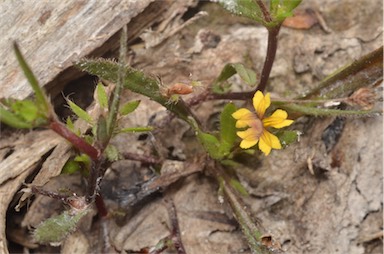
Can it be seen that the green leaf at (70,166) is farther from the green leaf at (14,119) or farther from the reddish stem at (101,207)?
the green leaf at (14,119)

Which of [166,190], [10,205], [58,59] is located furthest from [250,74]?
[10,205]

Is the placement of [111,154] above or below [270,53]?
above

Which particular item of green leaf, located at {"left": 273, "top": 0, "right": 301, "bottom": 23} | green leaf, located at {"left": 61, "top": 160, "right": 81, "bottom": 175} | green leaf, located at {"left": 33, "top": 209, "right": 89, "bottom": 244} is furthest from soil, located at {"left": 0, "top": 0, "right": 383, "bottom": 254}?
green leaf, located at {"left": 273, "top": 0, "right": 301, "bottom": 23}

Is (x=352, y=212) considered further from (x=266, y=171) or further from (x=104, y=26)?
(x=104, y=26)

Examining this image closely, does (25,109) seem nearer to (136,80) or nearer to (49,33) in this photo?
(136,80)

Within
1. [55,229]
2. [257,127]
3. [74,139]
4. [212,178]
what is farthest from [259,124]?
[55,229]

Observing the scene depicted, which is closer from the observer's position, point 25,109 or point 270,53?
point 25,109
